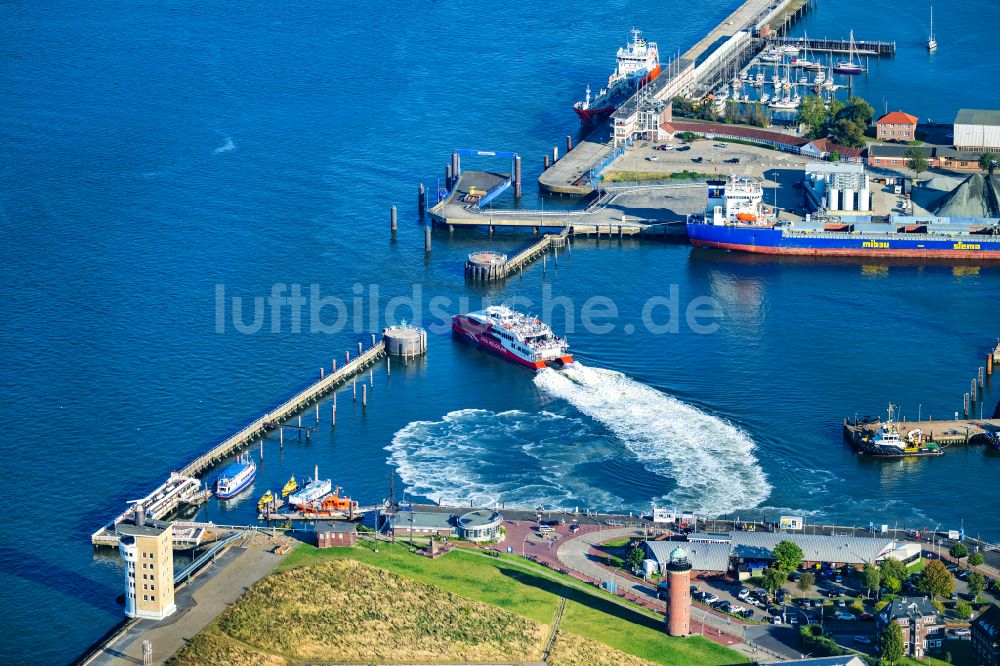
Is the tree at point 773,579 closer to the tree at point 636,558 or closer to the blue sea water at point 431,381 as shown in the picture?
the tree at point 636,558

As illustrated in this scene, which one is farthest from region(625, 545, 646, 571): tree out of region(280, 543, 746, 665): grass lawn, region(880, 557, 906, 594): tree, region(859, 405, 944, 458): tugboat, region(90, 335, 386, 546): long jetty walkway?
region(90, 335, 386, 546): long jetty walkway

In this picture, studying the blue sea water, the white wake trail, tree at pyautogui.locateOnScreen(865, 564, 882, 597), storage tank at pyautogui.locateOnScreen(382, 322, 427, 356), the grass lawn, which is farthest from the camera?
storage tank at pyautogui.locateOnScreen(382, 322, 427, 356)

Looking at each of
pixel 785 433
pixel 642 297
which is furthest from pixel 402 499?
pixel 642 297

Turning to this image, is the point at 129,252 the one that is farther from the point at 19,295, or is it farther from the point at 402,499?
the point at 402,499

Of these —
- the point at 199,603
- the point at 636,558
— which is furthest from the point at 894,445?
the point at 199,603

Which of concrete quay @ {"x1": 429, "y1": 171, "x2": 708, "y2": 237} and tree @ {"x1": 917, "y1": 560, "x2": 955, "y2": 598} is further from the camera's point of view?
concrete quay @ {"x1": 429, "y1": 171, "x2": 708, "y2": 237}

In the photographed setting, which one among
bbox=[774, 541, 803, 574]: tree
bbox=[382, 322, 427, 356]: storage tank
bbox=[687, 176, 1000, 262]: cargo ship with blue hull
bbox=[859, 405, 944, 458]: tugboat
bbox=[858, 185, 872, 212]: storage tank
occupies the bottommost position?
bbox=[774, 541, 803, 574]: tree

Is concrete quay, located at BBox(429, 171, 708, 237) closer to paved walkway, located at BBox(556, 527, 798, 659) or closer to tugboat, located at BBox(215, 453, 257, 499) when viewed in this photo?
tugboat, located at BBox(215, 453, 257, 499)
